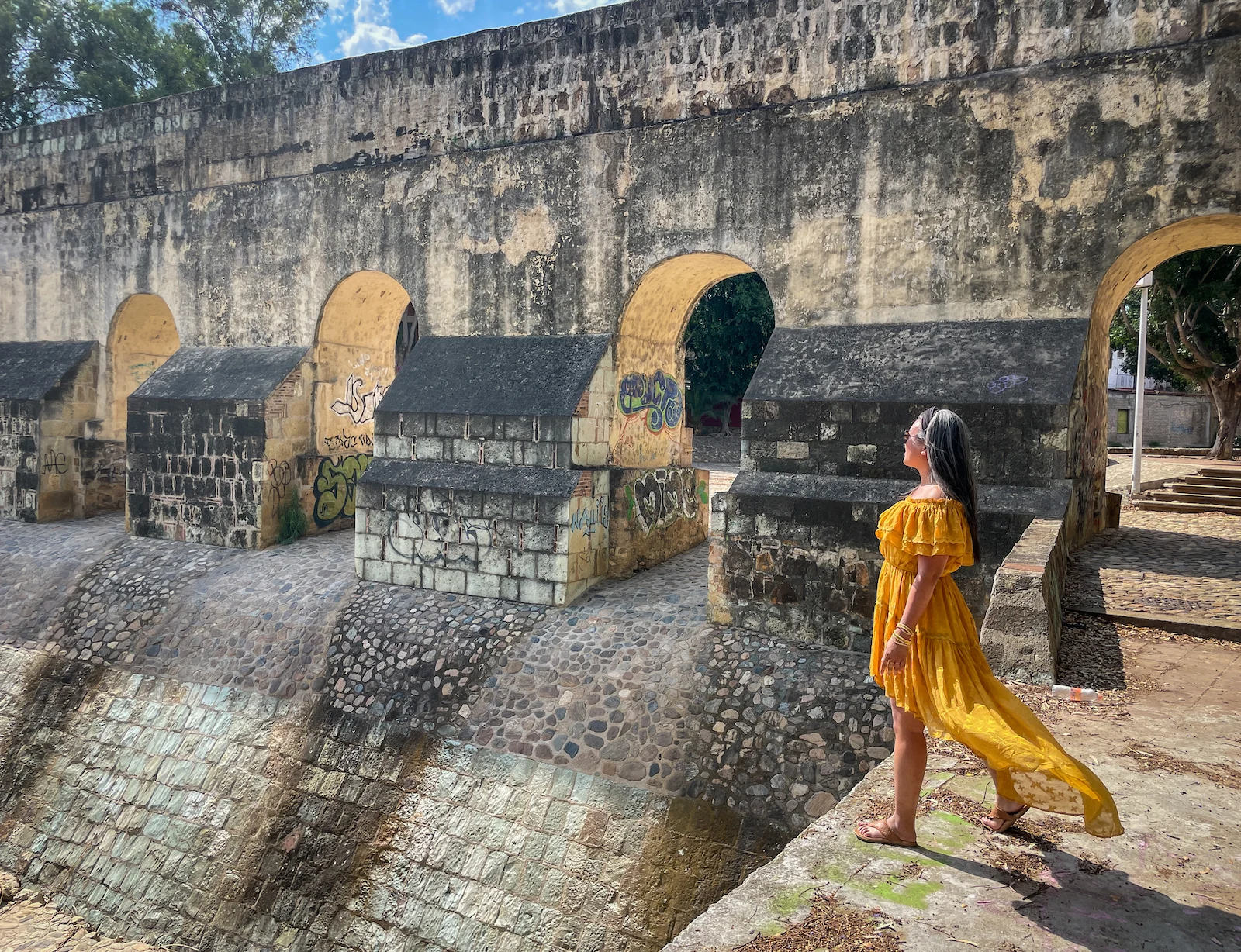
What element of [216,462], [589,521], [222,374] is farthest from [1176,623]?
[222,374]

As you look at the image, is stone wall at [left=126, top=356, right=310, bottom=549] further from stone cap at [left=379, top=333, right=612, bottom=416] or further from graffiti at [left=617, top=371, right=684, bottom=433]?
graffiti at [left=617, top=371, right=684, bottom=433]

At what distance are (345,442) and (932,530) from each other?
9344 mm

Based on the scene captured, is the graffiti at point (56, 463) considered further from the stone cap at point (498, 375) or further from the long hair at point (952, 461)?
the long hair at point (952, 461)

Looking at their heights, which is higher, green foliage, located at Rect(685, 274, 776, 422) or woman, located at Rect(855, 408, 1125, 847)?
green foliage, located at Rect(685, 274, 776, 422)

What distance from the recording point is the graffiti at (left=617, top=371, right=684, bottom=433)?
8812 mm

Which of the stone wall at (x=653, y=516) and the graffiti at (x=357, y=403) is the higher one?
the graffiti at (x=357, y=403)

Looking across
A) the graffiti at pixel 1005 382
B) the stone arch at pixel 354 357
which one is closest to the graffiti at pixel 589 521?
the graffiti at pixel 1005 382

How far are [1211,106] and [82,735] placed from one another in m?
10.8

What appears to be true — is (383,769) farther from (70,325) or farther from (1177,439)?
A: (1177,439)

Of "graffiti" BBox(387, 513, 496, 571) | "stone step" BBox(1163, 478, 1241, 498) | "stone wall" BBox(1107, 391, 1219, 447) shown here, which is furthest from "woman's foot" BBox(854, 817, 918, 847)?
"stone wall" BBox(1107, 391, 1219, 447)

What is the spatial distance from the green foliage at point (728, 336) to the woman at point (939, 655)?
19.1 m

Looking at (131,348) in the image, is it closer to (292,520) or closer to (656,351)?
(292,520)

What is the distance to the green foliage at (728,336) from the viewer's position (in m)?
22.7

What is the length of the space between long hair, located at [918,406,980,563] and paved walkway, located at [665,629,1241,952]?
3.40 feet
